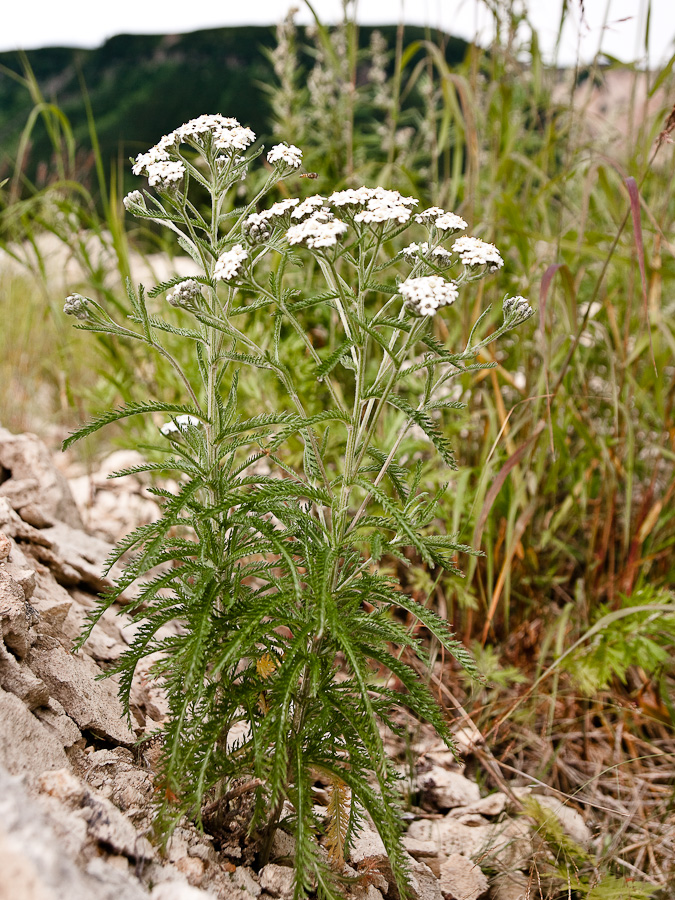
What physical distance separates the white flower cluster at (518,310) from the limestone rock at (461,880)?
134 cm

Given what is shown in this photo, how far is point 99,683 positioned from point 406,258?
4.07ft

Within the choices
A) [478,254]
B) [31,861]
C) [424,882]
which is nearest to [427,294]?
[478,254]

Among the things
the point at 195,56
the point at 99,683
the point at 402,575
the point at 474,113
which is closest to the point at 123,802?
the point at 99,683

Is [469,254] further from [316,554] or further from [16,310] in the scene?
[16,310]

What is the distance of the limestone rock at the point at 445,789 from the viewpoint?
79.7 inches

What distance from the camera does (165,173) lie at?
121cm

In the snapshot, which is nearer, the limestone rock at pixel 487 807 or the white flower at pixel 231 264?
the white flower at pixel 231 264

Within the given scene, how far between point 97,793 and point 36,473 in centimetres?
148

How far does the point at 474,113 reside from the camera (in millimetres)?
2490

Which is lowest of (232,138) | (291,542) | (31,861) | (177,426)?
(31,861)

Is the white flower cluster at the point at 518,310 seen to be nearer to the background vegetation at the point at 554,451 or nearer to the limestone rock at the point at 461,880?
the background vegetation at the point at 554,451

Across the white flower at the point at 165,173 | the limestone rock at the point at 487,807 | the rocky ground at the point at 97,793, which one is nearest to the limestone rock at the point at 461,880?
the rocky ground at the point at 97,793

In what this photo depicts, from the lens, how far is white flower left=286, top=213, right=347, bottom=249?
1.09 metres

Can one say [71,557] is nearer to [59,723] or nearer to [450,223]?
[59,723]
